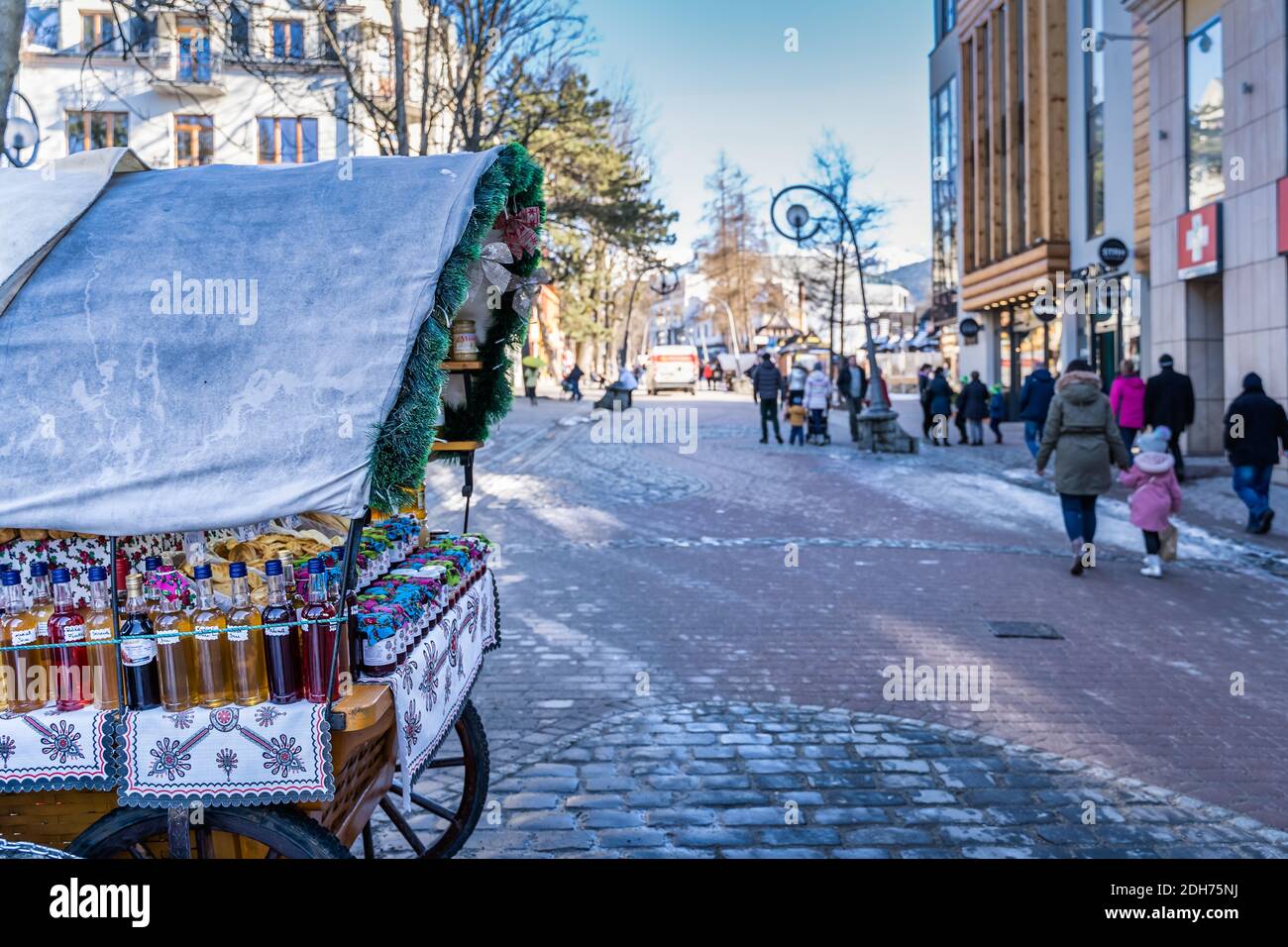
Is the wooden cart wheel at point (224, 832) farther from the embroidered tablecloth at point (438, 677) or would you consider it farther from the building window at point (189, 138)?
the building window at point (189, 138)

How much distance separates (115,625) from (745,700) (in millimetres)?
3996

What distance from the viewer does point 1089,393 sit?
10148 millimetres

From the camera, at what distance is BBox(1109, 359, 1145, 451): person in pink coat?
16.5 m

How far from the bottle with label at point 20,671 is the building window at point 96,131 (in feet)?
129

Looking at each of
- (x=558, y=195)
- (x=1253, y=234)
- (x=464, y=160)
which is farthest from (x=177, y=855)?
(x=558, y=195)

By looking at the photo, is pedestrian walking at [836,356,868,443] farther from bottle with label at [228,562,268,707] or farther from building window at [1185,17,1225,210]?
bottle with label at [228,562,268,707]

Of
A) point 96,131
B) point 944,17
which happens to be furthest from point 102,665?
point 96,131

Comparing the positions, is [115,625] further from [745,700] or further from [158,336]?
[745,700]

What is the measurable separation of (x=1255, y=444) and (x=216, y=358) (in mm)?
11666

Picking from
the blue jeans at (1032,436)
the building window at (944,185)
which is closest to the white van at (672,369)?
the building window at (944,185)

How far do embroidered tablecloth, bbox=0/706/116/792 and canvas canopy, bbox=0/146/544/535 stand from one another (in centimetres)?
52

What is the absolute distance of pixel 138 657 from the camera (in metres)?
2.96

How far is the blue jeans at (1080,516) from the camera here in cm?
1024

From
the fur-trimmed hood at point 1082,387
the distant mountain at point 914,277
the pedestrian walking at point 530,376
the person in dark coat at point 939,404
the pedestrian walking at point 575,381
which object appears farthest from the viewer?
the distant mountain at point 914,277
